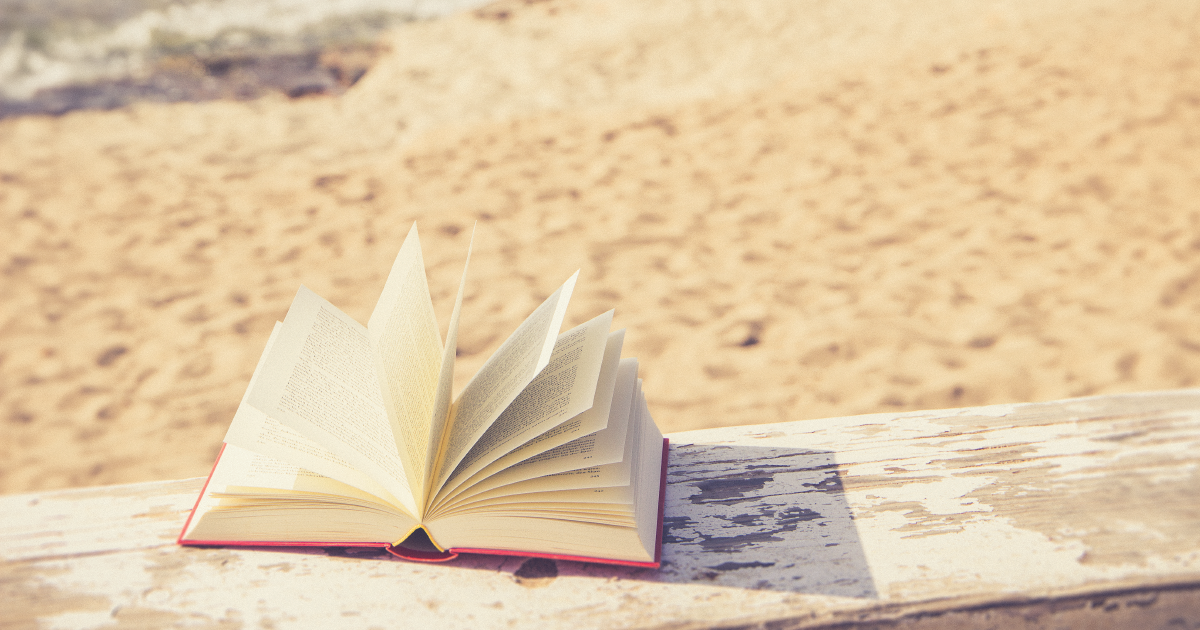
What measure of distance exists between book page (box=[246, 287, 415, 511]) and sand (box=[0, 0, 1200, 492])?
1.22m

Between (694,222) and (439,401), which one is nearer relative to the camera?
(439,401)

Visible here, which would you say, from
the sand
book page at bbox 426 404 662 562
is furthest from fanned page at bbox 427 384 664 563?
the sand

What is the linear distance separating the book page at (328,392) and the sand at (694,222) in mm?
1218

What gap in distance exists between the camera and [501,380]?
938 millimetres

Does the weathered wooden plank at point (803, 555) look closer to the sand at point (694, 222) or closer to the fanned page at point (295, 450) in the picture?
the fanned page at point (295, 450)

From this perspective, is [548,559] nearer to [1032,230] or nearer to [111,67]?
[1032,230]

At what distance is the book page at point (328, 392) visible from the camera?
85 cm

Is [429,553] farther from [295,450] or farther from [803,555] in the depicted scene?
[803,555]

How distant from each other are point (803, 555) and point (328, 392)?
636mm

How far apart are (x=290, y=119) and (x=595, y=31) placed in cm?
239

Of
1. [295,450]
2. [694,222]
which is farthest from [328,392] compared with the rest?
[694,222]

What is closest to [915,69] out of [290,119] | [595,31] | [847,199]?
[847,199]

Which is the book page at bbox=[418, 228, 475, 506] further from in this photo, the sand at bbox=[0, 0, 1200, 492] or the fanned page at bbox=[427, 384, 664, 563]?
the sand at bbox=[0, 0, 1200, 492]

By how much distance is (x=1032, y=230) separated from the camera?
2740mm
